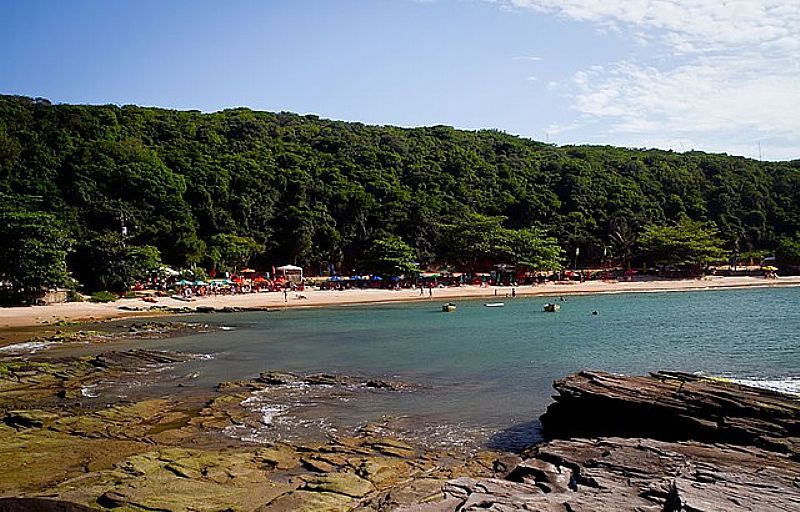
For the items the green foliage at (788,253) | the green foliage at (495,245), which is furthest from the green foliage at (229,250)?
the green foliage at (788,253)

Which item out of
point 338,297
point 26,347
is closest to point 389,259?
point 338,297

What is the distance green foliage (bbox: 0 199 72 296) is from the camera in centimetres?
4375

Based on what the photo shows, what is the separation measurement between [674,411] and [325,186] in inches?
2952

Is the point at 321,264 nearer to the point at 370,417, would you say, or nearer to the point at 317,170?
the point at 317,170

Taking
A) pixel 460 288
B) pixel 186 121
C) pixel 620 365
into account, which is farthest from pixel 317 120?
pixel 620 365

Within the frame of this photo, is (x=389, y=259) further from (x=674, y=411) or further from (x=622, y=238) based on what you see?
(x=674, y=411)

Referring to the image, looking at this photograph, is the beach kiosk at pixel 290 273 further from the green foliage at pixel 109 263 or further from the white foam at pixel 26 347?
the white foam at pixel 26 347

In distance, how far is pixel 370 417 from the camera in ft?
53.0

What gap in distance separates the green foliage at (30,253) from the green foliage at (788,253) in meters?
80.8

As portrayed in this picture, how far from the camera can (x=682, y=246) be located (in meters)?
75.6

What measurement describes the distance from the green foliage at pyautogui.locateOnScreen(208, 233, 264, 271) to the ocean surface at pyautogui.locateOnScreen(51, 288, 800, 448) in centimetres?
2000

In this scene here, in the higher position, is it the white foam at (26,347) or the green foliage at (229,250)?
the green foliage at (229,250)

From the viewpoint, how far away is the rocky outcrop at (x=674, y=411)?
11586 millimetres

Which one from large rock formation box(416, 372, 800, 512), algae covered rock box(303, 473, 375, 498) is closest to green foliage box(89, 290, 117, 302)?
large rock formation box(416, 372, 800, 512)
